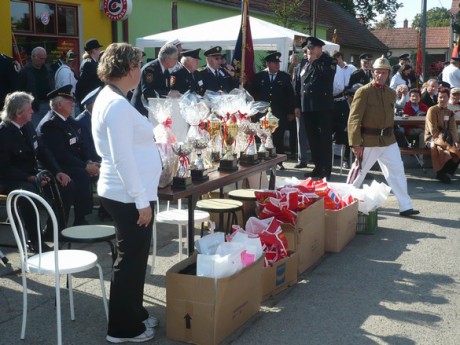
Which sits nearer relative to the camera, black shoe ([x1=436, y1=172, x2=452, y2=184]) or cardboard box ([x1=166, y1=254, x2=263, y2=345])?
cardboard box ([x1=166, y1=254, x2=263, y2=345])

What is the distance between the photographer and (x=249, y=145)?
19.2 feet

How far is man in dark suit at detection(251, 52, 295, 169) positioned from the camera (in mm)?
10711

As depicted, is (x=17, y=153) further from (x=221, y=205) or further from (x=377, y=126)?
(x=377, y=126)

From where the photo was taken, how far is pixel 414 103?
11.9 m

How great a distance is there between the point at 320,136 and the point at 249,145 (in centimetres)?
418

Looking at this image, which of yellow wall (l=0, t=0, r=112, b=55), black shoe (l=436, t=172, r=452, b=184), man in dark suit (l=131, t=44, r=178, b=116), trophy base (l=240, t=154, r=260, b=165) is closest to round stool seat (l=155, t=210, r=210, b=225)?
trophy base (l=240, t=154, r=260, b=165)

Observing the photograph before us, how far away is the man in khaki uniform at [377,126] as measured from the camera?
7242mm

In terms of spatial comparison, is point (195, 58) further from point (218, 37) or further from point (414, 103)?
point (414, 103)

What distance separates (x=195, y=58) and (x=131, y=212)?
205 inches

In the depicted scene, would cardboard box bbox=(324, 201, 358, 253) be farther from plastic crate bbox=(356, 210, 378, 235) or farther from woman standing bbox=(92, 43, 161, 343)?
woman standing bbox=(92, 43, 161, 343)

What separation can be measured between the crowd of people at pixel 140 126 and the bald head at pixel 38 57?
2 centimetres

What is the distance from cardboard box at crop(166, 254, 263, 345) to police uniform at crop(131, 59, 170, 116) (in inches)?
155

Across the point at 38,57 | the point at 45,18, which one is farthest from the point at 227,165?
the point at 45,18

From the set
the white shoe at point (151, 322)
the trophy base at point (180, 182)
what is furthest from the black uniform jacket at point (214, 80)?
the white shoe at point (151, 322)
